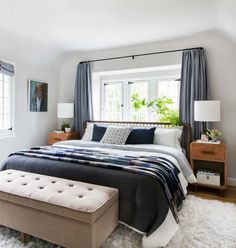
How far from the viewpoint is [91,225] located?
5.05 ft

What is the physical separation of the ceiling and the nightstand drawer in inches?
65.4

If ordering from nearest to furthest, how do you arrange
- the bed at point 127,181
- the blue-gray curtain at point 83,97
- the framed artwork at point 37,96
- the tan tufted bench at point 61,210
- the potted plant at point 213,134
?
the tan tufted bench at point 61,210, the bed at point 127,181, the potted plant at point 213,134, the framed artwork at point 37,96, the blue-gray curtain at point 83,97

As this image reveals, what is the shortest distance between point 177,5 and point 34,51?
2720 millimetres

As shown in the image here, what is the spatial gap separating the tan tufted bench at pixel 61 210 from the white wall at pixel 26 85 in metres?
2.10

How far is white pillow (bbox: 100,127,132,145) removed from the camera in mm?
3379

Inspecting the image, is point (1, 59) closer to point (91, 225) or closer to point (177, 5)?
point (177, 5)

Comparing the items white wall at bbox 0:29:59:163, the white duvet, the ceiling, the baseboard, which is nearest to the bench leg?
the white duvet

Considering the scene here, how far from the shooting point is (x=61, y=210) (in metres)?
1.62

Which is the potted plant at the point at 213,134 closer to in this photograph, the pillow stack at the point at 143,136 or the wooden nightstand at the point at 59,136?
the pillow stack at the point at 143,136

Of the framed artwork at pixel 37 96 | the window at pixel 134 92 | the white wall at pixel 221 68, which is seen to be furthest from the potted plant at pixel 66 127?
the white wall at pixel 221 68

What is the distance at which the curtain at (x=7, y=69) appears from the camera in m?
3.53

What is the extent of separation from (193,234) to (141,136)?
169 cm

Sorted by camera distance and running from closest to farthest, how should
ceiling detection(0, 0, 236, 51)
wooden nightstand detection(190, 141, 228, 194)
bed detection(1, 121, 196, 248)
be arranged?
bed detection(1, 121, 196, 248), ceiling detection(0, 0, 236, 51), wooden nightstand detection(190, 141, 228, 194)

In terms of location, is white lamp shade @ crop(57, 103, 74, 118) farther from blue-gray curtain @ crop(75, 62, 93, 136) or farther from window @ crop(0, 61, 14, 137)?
window @ crop(0, 61, 14, 137)
